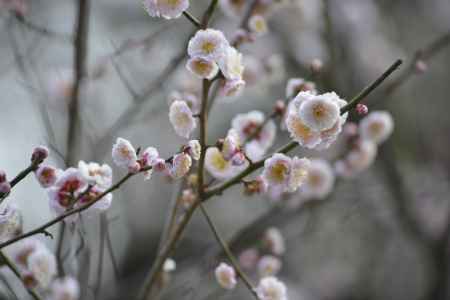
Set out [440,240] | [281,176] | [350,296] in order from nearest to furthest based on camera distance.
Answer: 1. [281,176]
2. [440,240]
3. [350,296]

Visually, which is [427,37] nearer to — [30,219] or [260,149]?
[30,219]

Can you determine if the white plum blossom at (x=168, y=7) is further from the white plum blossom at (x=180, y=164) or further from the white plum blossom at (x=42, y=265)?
the white plum blossom at (x=42, y=265)

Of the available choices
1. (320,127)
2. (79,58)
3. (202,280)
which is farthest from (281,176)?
(79,58)

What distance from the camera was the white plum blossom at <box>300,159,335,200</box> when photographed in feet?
7.37

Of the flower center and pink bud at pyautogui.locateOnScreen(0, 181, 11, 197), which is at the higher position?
the flower center

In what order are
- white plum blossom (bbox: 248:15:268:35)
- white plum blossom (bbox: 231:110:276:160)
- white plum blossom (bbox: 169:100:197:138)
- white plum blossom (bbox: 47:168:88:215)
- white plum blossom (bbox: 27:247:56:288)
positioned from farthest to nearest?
white plum blossom (bbox: 248:15:268:35)
white plum blossom (bbox: 231:110:276:160)
white plum blossom (bbox: 27:247:56:288)
white plum blossom (bbox: 169:100:197:138)
white plum blossom (bbox: 47:168:88:215)

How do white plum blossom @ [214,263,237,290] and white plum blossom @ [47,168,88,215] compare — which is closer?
white plum blossom @ [47,168,88,215]

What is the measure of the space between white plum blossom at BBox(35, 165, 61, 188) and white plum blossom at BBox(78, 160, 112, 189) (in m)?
0.05

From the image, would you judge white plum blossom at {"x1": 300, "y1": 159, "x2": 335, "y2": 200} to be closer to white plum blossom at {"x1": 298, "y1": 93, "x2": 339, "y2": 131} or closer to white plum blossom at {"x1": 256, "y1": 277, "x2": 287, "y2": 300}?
white plum blossom at {"x1": 256, "y1": 277, "x2": 287, "y2": 300}

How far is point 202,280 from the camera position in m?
1.78

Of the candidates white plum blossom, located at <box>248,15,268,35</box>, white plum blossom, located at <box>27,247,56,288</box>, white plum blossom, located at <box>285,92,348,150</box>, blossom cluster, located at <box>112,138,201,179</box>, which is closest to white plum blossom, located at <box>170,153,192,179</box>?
blossom cluster, located at <box>112,138,201,179</box>

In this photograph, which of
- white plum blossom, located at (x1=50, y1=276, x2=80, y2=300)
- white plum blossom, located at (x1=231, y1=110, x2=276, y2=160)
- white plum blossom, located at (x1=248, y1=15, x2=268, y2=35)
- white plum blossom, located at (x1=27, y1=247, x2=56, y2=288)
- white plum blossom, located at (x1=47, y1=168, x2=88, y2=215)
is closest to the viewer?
white plum blossom, located at (x1=47, y1=168, x2=88, y2=215)

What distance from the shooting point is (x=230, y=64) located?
127 centimetres

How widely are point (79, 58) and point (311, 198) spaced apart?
1041 mm
